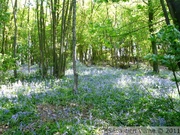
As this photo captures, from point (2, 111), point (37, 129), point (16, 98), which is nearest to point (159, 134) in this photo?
point (37, 129)

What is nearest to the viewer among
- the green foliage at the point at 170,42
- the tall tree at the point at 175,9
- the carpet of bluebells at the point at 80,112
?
the green foliage at the point at 170,42

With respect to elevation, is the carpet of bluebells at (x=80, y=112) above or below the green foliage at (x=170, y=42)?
below

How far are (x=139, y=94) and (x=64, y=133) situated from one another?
4.51m

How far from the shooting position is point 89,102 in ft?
23.3

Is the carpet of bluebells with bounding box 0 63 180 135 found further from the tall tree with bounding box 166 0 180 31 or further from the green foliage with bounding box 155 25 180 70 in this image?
the tall tree with bounding box 166 0 180 31

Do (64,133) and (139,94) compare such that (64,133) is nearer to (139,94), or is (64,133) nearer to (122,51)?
(139,94)

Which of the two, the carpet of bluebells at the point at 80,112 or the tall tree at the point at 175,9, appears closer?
the tall tree at the point at 175,9

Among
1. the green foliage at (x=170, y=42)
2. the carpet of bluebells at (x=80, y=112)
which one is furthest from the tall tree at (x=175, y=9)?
the carpet of bluebells at (x=80, y=112)

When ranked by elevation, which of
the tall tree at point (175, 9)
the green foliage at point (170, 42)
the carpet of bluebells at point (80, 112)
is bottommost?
the carpet of bluebells at point (80, 112)

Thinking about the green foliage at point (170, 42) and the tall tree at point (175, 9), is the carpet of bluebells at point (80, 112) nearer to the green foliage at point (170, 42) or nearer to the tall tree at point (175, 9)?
the green foliage at point (170, 42)

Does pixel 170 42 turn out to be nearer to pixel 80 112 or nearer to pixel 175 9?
pixel 175 9

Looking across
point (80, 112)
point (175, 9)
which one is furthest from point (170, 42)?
point (80, 112)

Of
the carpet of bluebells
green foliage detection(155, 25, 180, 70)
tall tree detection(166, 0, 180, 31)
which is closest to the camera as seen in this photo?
green foliage detection(155, 25, 180, 70)

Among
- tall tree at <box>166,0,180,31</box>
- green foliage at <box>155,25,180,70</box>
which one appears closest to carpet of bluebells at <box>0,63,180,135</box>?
green foliage at <box>155,25,180,70</box>
